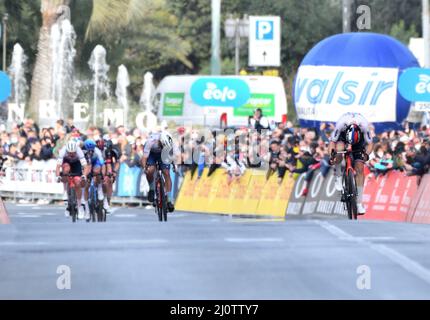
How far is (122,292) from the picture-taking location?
1536 cm

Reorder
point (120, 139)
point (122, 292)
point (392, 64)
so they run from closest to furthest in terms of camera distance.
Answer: point (122, 292), point (120, 139), point (392, 64)

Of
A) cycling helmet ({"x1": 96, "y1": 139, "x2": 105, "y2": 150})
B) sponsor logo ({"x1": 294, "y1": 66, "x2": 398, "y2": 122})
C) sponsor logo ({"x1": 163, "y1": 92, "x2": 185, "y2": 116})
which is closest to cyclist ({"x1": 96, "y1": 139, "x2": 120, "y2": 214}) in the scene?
cycling helmet ({"x1": 96, "y1": 139, "x2": 105, "y2": 150})

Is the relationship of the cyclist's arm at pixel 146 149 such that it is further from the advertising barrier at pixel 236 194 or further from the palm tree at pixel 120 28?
the palm tree at pixel 120 28

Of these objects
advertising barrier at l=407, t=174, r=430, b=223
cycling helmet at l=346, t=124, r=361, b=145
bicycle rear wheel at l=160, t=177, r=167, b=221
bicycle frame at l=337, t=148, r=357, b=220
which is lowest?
advertising barrier at l=407, t=174, r=430, b=223

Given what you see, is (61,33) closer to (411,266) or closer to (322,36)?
(322,36)

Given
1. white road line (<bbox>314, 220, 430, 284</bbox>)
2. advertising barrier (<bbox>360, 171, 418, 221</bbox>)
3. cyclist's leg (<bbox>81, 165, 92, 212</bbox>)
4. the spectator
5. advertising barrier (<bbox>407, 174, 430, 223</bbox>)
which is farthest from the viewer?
the spectator

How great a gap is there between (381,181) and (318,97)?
47.9 ft

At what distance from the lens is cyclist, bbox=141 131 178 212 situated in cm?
2502

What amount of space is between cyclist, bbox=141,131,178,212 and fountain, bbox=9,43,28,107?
45743 millimetres

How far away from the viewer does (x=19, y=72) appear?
72250 millimetres

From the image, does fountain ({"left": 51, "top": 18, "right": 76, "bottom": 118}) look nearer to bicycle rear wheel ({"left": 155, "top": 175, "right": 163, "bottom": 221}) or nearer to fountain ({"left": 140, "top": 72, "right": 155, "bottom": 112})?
fountain ({"left": 140, "top": 72, "right": 155, "bottom": 112})

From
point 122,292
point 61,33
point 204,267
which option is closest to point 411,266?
point 204,267

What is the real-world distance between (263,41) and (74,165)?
1928cm

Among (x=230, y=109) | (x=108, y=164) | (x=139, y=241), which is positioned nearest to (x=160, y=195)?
(x=139, y=241)
